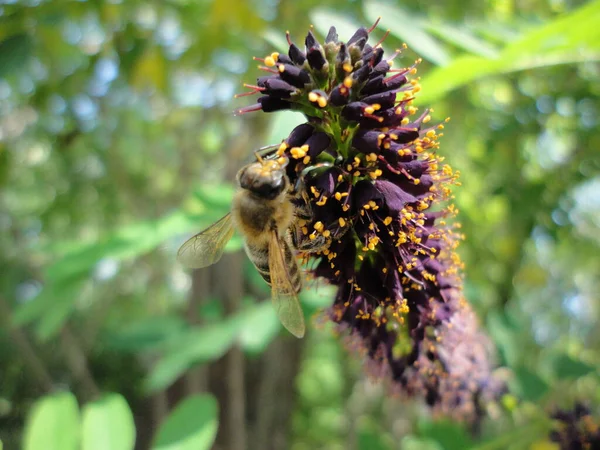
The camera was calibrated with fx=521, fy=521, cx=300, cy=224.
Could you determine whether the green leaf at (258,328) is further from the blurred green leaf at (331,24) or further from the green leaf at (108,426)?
the blurred green leaf at (331,24)

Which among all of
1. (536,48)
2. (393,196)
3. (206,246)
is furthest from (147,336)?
(536,48)

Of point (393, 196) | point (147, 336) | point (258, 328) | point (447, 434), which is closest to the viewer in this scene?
point (393, 196)

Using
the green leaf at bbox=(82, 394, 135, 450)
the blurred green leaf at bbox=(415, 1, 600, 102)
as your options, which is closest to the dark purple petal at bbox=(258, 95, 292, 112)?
the blurred green leaf at bbox=(415, 1, 600, 102)

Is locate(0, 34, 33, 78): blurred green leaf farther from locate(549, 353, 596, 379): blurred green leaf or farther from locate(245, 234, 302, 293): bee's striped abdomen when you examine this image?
locate(549, 353, 596, 379): blurred green leaf

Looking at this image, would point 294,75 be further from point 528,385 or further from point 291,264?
point 528,385

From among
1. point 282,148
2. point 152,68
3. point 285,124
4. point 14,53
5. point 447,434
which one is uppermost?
point 152,68

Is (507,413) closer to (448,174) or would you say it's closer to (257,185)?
(448,174)
